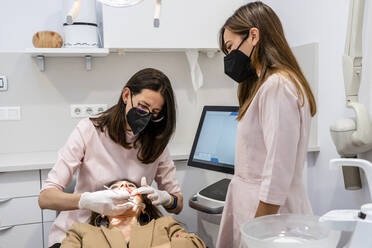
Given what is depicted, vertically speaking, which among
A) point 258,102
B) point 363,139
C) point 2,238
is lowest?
point 2,238

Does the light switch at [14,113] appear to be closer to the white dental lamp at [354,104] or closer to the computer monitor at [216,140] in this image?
the computer monitor at [216,140]

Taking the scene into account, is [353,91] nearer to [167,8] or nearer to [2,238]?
[167,8]

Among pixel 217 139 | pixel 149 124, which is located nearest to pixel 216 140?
pixel 217 139

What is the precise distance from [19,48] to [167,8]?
111 centimetres

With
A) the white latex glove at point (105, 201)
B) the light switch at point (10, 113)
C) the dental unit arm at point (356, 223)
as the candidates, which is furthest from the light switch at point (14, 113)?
the dental unit arm at point (356, 223)

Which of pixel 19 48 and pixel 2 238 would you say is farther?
pixel 19 48

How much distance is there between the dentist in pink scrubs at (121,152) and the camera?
1.66 metres

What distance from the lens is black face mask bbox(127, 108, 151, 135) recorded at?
1710 millimetres

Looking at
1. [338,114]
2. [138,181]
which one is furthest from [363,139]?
[138,181]

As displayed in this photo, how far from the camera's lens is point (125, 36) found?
2578 mm

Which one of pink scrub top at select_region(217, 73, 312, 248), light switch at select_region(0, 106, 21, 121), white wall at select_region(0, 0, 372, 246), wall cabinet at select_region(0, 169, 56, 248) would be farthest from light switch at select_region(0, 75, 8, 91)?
pink scrub top at select_region(217, 73, 312, 248)

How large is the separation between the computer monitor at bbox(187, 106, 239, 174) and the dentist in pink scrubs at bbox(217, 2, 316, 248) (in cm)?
62

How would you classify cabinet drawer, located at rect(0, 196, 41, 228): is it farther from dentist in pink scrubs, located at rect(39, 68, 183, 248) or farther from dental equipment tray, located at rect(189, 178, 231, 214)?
dental equipment tray, located at rect(189, 178, 231, 214)

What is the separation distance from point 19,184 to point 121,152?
0.84 meters
